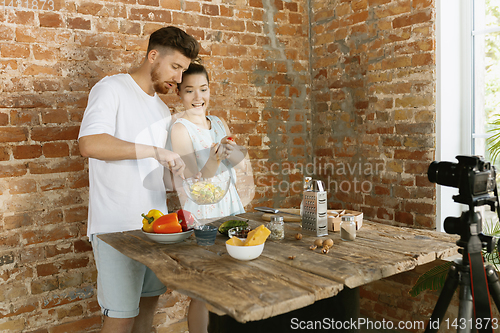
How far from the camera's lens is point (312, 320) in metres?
1.72

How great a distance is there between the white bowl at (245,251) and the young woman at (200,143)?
0.79 metres

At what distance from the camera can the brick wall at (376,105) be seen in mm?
2863

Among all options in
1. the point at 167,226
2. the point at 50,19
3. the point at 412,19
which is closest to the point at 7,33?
the point at 50,19

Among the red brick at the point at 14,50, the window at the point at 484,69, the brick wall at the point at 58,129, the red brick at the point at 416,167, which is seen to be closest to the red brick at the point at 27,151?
the brick wall at the point at 58,129

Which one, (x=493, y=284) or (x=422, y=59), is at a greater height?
(x=422, y=59)

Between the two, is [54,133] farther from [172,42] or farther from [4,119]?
[172,42]

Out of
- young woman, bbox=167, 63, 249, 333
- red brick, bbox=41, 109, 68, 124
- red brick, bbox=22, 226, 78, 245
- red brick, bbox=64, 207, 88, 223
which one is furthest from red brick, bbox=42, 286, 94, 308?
red brick, bbox=41, 109, 68, 124

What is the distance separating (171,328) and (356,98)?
88.3 inches

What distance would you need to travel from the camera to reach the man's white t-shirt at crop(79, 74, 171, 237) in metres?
2.19

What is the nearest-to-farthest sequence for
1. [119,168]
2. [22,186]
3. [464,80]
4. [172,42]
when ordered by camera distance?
[119,168] < [172,42] < [22,186] < [464,80]

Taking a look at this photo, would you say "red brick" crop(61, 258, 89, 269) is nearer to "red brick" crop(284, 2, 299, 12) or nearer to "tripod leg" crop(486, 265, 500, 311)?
"tripod leg" crop(486, 265, 500, 311)

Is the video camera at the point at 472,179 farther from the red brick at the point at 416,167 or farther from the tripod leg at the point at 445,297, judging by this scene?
the red brick at the point at 416,167

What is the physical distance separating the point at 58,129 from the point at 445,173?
7.24 ft

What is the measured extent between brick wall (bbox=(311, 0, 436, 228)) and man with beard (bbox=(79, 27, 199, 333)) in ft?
4.68
